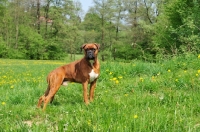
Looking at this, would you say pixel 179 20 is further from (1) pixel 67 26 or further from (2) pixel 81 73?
(2) pixel 81 73

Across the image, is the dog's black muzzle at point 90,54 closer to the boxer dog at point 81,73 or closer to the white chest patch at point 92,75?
the boxer dog at point 81,73

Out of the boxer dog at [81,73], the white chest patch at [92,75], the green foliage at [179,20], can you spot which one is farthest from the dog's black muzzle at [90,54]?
the green foliage at [179,20]

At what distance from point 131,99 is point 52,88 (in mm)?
1623

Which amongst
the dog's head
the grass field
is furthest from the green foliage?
the dog's head

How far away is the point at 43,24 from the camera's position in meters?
49.4

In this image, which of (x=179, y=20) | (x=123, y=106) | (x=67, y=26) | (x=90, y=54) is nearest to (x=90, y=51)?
(x=90, y=54)

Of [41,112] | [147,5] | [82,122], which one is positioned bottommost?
[41,112]

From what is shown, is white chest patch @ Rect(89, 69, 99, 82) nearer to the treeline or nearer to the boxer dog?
the boxer dog

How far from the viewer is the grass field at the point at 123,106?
9.48 feet

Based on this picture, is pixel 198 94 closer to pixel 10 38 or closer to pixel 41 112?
pixel 41 112

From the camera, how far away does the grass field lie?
289 cm

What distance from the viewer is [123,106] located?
3977 mm

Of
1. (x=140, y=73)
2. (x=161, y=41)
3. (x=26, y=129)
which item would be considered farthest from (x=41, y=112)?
(x=161, y=41)

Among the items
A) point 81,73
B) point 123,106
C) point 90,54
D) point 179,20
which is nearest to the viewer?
point 123,106
